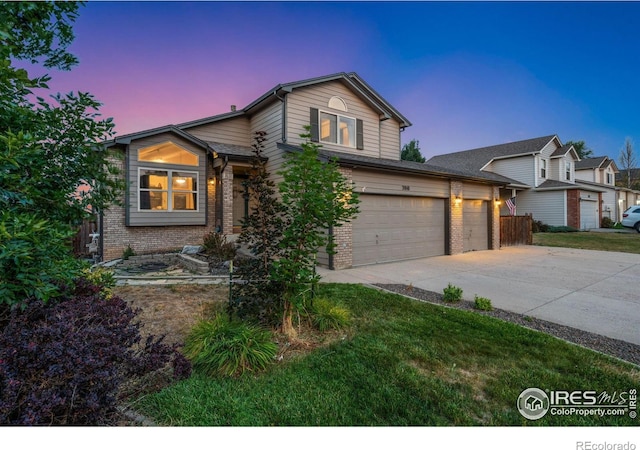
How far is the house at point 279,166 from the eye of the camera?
9281 mm

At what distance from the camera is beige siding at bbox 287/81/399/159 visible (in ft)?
34.7

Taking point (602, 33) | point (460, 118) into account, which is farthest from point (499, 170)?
point (602, 33)

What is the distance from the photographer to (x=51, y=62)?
3340 millimetres

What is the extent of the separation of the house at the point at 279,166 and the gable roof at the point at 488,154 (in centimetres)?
1142

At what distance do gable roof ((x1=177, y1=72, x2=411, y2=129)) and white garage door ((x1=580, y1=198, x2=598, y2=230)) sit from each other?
17.7 metres

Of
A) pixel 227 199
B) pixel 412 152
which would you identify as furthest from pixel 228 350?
pixel 412 152

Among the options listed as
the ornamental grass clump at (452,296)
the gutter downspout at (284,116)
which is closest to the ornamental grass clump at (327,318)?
the ornamental grass clump at (452,296)

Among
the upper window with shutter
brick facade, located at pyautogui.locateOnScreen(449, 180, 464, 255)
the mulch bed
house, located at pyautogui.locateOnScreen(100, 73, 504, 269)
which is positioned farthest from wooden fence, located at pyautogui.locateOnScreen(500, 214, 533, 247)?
the mulch bed

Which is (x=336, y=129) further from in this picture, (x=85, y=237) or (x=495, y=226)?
(x=85, y=237)

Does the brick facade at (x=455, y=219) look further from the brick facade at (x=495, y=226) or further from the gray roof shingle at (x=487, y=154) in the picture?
the gray roof shingle at (x=487, y=154)

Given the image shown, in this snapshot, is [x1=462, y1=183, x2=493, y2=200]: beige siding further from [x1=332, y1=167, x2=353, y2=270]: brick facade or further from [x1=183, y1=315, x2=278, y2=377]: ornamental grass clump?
[x1=183, y1=315, x2=278, y2=377]: ornamental grass clump

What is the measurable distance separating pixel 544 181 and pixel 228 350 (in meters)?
26.7

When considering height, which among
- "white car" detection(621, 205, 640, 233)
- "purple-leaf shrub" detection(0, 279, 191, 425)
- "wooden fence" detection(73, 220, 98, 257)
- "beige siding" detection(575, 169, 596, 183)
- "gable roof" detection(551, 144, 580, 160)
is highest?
"gable roof" detection(551, 144, 580, 160)
